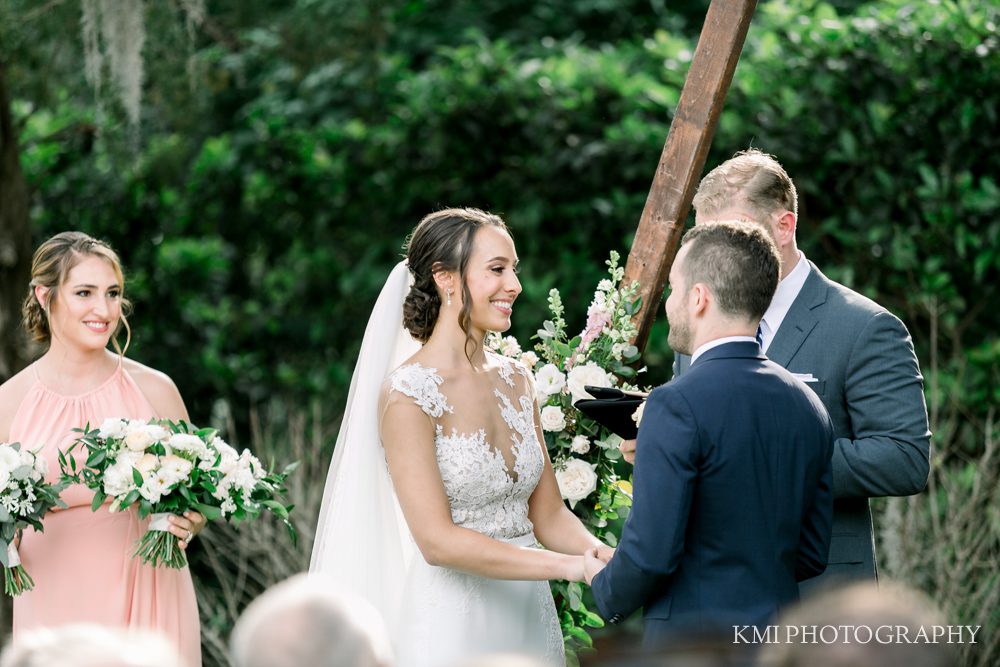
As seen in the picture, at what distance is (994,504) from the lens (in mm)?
5656

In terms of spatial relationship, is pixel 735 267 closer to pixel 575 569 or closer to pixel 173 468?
pixel 575 569

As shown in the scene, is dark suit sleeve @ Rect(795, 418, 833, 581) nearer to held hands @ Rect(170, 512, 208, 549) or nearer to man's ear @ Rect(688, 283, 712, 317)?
man's ear @ Rect(688, 283, 712, 317)

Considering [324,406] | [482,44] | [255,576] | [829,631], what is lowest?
[255,576]

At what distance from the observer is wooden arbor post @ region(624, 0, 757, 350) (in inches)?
153

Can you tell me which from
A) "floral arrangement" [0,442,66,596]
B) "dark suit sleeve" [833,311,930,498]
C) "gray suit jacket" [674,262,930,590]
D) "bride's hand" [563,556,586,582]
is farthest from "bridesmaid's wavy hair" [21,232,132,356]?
"dark suit sleeve" [833,311,930,498]

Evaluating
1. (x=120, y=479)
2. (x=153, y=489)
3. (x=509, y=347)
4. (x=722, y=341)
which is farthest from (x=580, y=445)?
(x=120, y=479)

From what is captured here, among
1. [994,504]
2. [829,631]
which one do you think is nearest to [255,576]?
[994,504]

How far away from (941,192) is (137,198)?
521 centimetres

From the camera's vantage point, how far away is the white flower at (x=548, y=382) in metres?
3.96

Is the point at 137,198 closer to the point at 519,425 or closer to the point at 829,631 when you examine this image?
the point at 519,425

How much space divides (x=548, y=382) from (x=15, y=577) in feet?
6.52

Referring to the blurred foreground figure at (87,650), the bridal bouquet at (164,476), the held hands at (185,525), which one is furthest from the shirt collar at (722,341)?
the held hands at (185,525)

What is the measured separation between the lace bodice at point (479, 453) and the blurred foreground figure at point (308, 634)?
5.81 feet

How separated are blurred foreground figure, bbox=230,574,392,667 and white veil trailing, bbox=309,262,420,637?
1982mm
